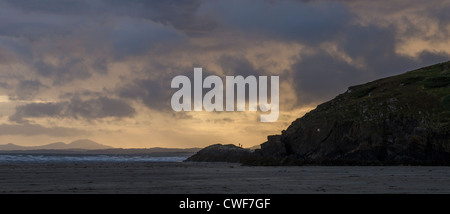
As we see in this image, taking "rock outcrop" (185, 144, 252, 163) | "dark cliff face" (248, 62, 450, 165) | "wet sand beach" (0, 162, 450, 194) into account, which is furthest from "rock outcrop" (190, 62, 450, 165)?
"wet sand beach" (0, 162, 450, 194)

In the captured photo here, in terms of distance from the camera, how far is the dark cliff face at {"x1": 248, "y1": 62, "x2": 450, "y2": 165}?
210 feet

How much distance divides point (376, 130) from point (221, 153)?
Result: 2152 inches

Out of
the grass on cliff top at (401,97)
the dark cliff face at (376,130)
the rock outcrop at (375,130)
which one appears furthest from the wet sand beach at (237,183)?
the grass on cliff top at (401,97)

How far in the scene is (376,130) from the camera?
6919 cm

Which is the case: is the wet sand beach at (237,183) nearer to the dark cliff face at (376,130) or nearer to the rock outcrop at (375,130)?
the rock outcrop at (375,130)

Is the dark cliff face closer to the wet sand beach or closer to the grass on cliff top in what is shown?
the grass on cliff top

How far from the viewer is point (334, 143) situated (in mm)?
71625

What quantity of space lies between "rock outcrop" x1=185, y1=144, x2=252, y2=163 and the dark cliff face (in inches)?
1025

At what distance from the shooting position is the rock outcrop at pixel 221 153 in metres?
109

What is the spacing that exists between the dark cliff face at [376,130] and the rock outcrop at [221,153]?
26.0 meters

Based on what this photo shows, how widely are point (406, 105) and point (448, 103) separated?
17.9 feet

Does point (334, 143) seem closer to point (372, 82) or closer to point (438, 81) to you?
point (438, 81)

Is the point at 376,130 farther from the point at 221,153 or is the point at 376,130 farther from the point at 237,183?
the point at 221,153
